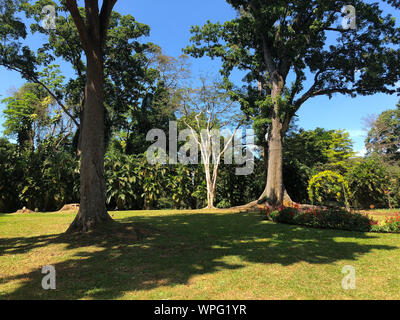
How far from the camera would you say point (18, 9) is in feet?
56.9

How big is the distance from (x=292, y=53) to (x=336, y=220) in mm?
10327

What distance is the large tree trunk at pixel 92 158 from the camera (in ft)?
23.1

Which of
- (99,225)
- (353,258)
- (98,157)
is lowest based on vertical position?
(353,258)

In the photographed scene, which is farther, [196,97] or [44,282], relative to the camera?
[196,97]

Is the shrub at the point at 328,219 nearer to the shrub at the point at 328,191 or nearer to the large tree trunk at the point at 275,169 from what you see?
the large tree trunk at the point at 275,169

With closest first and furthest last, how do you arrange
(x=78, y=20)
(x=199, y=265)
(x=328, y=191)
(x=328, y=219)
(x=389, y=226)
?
(x=199, y=265)
(x=78, y=20)
(x=389, y=226)
(x=328, y=219)
(x=328, y=191)

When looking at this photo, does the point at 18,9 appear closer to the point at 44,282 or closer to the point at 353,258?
the point at 44,282

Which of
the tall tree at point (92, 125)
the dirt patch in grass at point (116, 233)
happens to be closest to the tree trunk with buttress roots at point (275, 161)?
the dirt patch in grass at point (116, 233)

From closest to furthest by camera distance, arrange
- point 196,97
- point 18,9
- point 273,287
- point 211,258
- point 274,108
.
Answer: point 273,287 → point 211,258 → point 274,108 → point 18,9 → point 196,97

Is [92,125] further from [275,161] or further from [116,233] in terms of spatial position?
[275,161]

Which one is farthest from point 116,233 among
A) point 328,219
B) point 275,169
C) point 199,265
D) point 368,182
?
point 368,182

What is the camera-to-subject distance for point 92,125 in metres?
7.38
